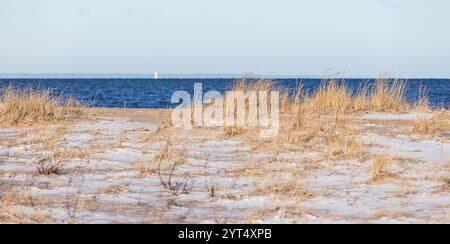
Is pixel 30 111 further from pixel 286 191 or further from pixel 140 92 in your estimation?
pixel 140 92

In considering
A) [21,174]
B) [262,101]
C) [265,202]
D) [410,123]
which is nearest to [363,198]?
[265,202]

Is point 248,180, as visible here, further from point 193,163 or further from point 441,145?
point 441,145

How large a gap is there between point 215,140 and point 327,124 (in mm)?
2428

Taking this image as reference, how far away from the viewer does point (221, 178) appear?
6.73 metres

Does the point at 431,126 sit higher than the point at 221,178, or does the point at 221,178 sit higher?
the point at 431,126

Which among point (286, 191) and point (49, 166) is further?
point (49, 166)
